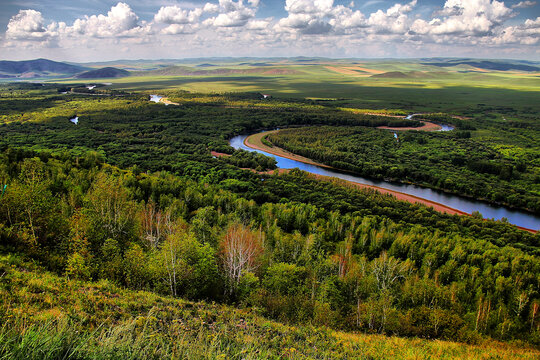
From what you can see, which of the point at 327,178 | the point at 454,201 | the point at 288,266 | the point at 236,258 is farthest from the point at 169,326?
the point at 454,201

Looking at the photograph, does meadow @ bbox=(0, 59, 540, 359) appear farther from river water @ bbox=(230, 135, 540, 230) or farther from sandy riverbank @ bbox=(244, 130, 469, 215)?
sandy riverbank @ bbox=(244, 130, 469, 215)

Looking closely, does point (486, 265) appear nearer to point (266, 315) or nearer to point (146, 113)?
point (266, 315)

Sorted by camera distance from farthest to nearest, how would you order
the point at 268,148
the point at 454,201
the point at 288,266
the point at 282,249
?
the point at 268,148 → the point at 454,201 → the point at 282,249 → the point at 288,266

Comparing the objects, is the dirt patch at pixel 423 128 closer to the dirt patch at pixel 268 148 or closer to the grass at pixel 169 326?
the dirt patch at pixel 268 148

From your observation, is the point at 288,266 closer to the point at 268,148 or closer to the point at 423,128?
the point at 268,148

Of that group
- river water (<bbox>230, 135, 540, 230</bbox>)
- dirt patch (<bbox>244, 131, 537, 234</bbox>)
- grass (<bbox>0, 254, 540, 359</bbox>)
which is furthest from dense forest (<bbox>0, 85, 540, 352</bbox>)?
river water (<bbox>230, 135, 540, 230</bbox>)

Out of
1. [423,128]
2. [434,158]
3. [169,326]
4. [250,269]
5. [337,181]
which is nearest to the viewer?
[169,326]
